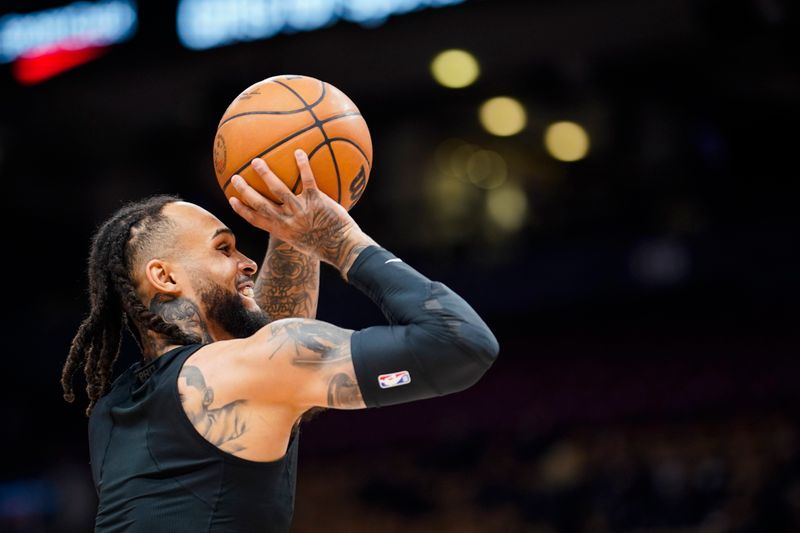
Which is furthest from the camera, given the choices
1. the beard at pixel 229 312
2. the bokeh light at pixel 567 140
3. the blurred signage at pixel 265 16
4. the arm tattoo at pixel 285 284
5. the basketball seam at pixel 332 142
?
the bokeh light at pixel 567 140

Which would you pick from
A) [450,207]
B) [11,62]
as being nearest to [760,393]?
[450,207]


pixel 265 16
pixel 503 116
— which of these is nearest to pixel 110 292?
pixel 265 16

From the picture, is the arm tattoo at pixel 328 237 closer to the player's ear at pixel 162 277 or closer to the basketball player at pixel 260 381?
the basketball player at pixel 260 381

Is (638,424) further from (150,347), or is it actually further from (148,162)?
(150,347)

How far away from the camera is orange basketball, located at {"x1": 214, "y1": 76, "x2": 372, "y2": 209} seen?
3326mm

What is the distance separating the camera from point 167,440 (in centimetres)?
301

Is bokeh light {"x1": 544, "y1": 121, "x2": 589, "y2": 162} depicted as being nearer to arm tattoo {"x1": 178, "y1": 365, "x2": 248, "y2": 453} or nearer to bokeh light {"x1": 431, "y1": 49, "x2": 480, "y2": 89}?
bokeh light {"x1": 431, "y1": 49, "x2": 480, "y2": 89}

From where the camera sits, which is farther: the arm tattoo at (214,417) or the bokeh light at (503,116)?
the bokeh light at (503,116)

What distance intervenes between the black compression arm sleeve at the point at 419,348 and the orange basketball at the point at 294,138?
546mm

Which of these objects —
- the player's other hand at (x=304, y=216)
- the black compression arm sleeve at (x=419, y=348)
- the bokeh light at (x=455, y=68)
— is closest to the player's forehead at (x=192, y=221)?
the player's other hand at (x=304, y=216)

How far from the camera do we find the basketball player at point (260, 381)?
9.55 feet

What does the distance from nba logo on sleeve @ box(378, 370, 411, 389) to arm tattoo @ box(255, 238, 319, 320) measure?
3.51 ft

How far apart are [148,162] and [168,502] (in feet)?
46.5

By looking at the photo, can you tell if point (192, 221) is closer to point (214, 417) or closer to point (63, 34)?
point (214, 417)
